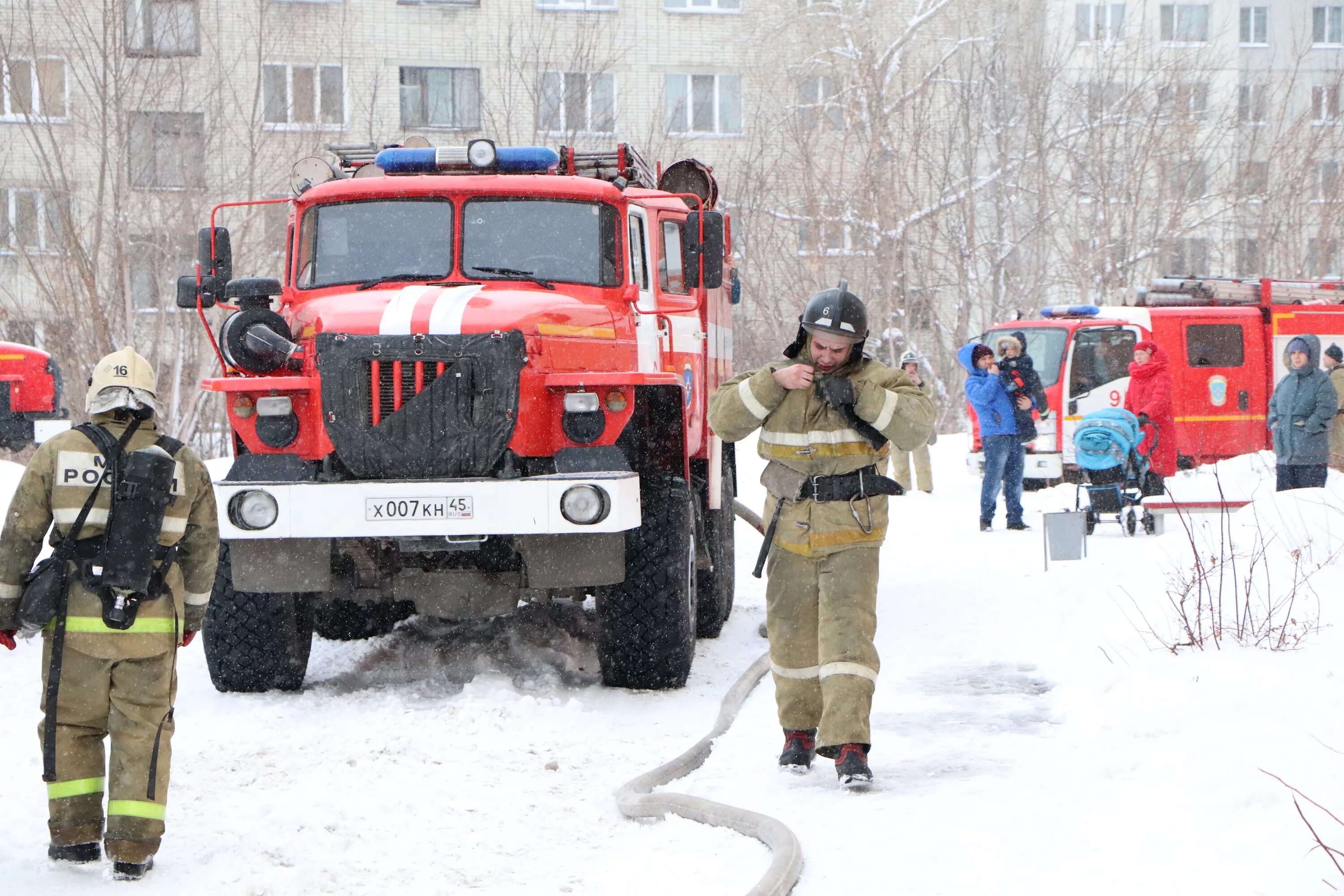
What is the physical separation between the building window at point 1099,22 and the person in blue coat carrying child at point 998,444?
20.1 metres

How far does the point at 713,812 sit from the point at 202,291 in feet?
14.2

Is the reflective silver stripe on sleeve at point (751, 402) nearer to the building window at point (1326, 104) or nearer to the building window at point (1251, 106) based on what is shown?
the building window at point (1251, 106)

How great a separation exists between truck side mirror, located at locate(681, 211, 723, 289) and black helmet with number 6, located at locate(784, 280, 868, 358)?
2.31 metres

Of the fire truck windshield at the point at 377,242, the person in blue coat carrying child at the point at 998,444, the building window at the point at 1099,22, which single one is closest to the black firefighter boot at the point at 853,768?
the fire truck windshield at the point at 377,242

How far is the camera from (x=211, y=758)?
19.6 feet

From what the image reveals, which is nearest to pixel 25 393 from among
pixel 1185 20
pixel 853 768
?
pixel 853 768

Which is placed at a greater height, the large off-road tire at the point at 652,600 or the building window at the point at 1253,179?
the building window at the point at 1253,179

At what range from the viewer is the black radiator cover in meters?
6.68

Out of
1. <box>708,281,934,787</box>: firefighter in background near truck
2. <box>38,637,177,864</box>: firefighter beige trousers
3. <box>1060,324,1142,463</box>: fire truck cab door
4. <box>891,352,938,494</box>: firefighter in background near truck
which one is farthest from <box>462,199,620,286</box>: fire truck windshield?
<box>1060,324,1142,463</box>: fire truck cab door

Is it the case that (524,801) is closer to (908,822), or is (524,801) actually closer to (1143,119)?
(908,822)

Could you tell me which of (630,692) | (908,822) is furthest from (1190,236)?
(908,822)

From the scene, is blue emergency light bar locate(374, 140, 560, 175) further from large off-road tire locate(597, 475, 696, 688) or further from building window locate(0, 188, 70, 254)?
building window locate(0, 188, 70, 254)

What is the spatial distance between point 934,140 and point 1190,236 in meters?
6.55

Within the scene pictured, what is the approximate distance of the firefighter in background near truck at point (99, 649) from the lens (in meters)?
4.52
